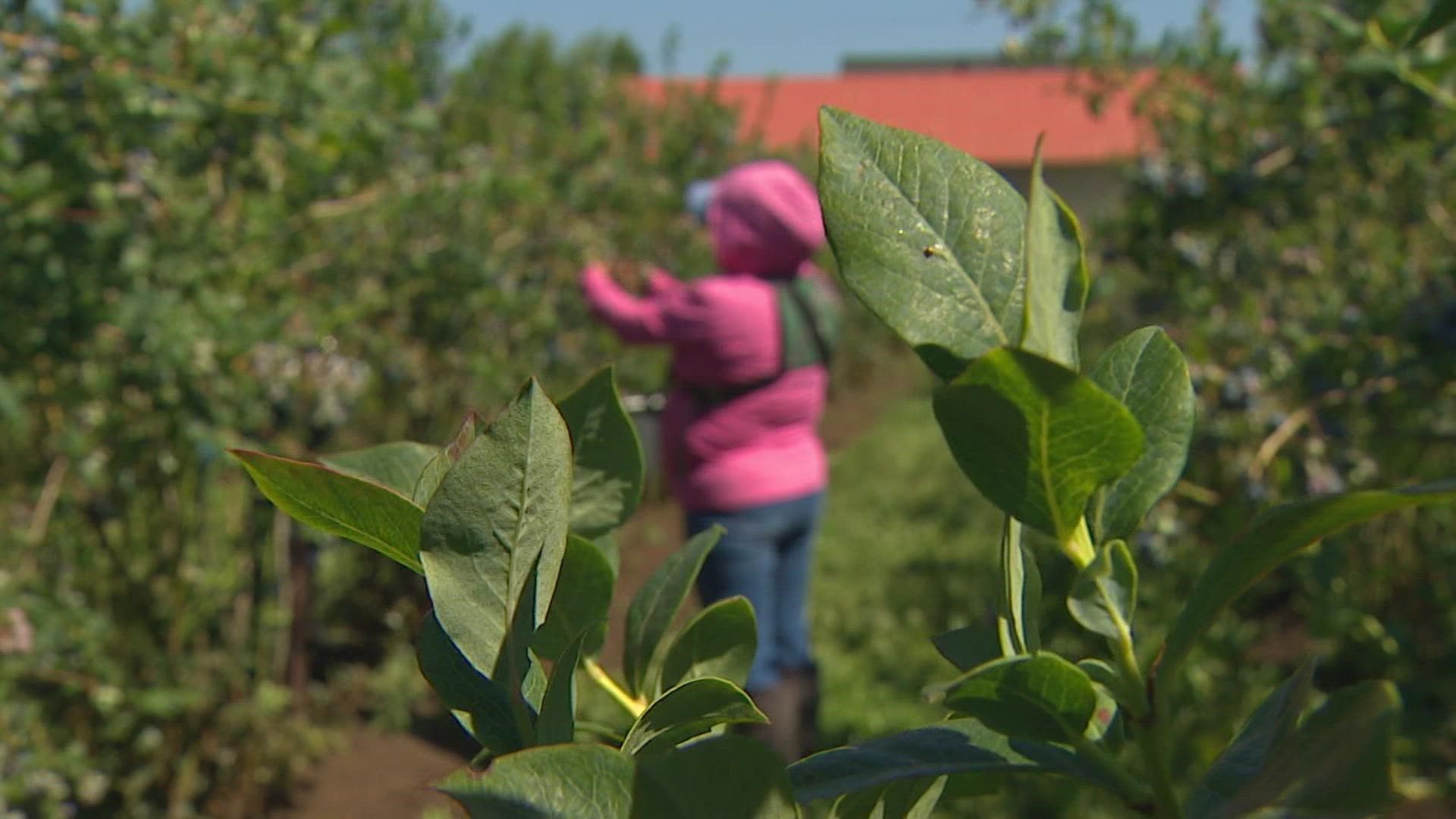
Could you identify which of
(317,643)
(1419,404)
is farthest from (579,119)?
(1419,404)

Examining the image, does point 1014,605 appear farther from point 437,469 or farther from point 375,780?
point 375,780

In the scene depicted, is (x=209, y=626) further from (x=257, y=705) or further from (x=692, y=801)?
(x=692, y=801)

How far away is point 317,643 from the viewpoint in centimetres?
468

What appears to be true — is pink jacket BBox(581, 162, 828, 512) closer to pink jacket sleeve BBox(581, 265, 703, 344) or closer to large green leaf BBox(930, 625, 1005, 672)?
pink jacket sleeve BBox(581, 265, 703, 344)

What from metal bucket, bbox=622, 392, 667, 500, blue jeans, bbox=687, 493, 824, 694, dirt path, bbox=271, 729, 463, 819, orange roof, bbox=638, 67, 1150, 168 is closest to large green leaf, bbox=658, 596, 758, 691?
blue jeans, bbox=687, 493, 824, 694

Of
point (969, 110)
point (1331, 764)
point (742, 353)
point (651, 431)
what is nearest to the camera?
point (1331, 764)

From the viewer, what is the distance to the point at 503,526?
1.44 ft

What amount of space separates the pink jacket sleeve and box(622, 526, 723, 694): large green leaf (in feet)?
9.87

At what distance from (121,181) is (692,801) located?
8.34 ft

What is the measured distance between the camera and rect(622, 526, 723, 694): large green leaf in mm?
601

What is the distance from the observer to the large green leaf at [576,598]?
0.52m

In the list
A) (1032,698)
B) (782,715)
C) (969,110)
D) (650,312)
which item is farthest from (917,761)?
(969,110)

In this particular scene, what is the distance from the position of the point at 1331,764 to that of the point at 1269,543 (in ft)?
0.35

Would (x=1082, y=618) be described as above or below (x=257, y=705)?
above
